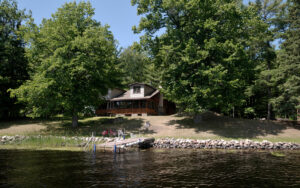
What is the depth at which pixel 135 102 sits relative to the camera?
47.7 m

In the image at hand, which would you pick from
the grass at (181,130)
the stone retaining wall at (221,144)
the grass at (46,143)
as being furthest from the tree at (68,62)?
the stone retaining wall at (221,144)

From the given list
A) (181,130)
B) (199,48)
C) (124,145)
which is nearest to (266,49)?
(199,48)

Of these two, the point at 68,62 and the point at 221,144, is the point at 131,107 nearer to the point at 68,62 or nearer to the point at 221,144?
the point at 68,62

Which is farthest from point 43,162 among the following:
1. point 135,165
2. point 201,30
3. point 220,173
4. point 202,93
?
point 201,30

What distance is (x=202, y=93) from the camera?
2825 centimetres

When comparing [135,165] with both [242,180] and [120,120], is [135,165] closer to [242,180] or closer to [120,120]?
[242,180]

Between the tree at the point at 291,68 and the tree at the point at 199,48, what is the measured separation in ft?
13.9

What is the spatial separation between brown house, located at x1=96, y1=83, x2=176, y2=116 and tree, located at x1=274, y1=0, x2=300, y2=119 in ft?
77.0

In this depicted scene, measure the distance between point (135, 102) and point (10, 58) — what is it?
82.4 feet

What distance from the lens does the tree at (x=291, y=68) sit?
92.9 feet

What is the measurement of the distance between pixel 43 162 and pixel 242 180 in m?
12.0

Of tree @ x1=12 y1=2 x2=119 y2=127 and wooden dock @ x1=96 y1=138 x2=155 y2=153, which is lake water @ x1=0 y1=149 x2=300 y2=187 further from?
tree @ x1=12 y1=2 x2=119 y2=127

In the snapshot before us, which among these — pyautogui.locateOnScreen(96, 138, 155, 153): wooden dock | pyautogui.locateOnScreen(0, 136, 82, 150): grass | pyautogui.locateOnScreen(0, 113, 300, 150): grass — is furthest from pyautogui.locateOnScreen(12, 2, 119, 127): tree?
pyautogui.locateOnScreen(96, 138, 155, 153): wooden dock

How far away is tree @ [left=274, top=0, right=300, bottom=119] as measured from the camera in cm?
2833
